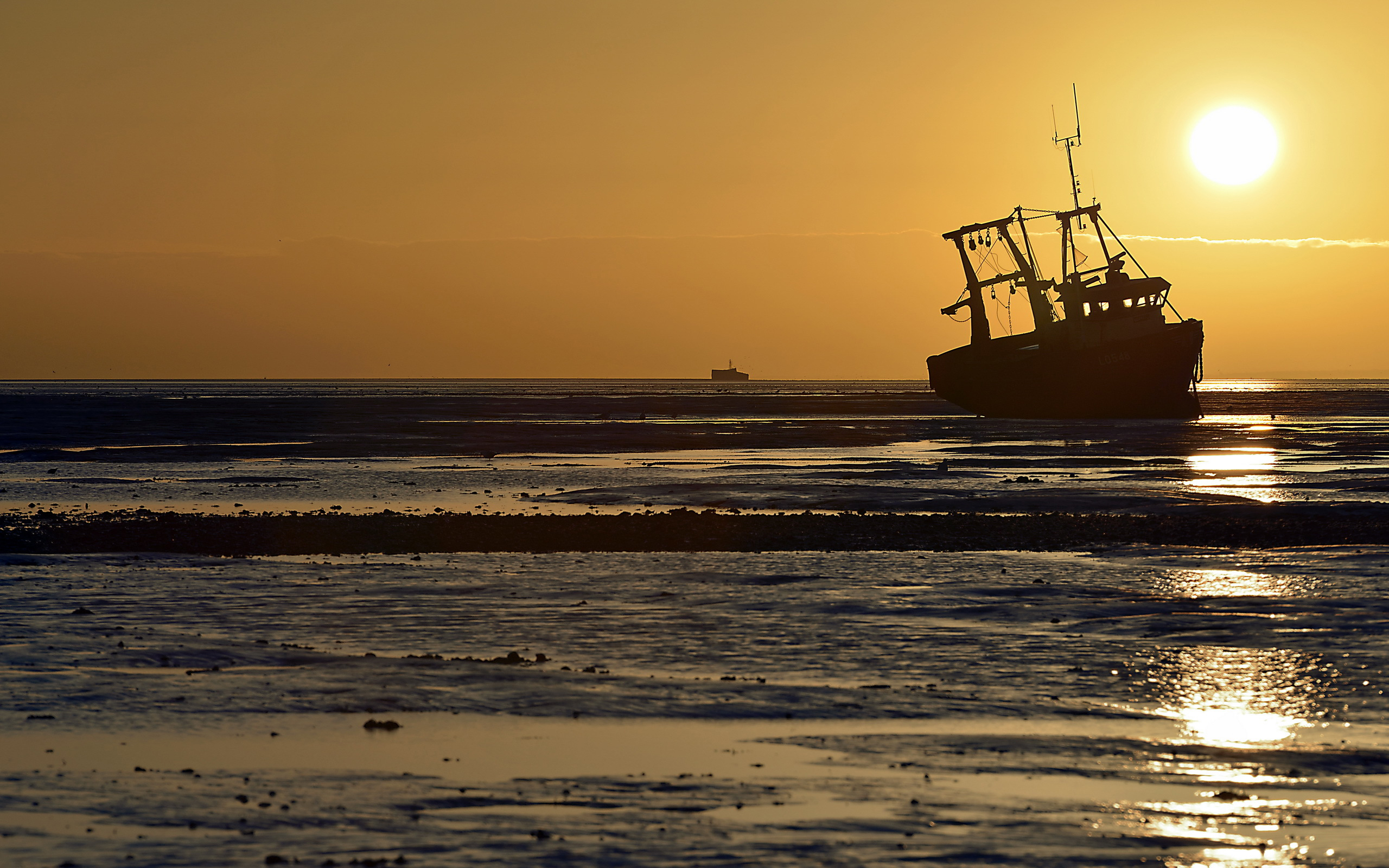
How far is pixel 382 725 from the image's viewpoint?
9.43m

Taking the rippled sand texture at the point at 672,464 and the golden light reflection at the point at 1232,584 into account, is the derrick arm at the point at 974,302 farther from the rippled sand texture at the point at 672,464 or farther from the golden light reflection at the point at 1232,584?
the golden light reflection at the point at 1232,584

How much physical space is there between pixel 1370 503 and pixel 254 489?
1034 inches

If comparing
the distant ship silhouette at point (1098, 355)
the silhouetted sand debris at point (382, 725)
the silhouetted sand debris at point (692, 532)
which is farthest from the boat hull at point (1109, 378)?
the silhouetted sand debris at point (382, 725)

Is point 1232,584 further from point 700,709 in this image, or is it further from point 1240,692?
point 700,709

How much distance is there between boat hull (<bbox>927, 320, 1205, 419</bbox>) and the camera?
80.8 m

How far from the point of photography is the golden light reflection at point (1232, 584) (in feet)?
51.5

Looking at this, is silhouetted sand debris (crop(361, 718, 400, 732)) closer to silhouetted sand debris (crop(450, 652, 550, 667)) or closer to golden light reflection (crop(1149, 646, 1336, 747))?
silhouetted sand debris (crop(450, 652, 550, 667))

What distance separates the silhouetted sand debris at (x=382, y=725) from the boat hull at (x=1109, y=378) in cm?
7707

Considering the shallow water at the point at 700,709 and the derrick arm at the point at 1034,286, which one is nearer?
the shallow water at the point at 700,709

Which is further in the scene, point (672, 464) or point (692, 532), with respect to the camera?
point (672, 464)

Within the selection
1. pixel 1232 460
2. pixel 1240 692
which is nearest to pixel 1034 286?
pixel 1232 460

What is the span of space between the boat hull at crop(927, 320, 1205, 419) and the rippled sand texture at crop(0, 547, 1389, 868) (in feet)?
219

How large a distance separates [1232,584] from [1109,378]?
6779 cm

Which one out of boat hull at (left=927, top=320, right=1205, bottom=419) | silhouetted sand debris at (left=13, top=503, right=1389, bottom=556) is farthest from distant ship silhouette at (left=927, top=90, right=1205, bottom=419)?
silhouetted sand debris at (left=13, top=503, right=1389, bottom=556)
